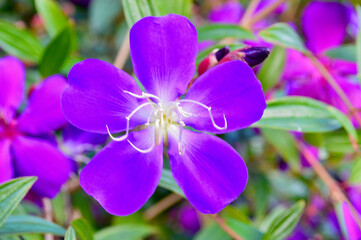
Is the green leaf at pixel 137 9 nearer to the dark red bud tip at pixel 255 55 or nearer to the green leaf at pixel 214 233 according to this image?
the dark red bud tip at pixel 255 55

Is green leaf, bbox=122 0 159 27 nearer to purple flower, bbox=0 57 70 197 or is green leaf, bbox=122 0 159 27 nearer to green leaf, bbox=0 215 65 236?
purple flower, bbox=0 57 70 197

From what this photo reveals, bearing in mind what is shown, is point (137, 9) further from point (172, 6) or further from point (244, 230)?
point (244, 230)

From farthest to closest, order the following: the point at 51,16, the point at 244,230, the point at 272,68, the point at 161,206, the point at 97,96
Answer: the point at 161,206, the point at 51,16, the point at 272,68, the point at 244,230, the point at 97,96

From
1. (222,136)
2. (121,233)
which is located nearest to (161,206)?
(121,233)

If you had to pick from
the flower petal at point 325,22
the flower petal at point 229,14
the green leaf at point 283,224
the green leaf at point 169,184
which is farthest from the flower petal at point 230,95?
the flower petal at point 229,14

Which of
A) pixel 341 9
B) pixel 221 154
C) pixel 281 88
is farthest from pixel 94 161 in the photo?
pixel 341 9

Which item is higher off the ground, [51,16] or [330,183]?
[51,16]

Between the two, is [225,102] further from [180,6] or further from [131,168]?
[180,6]
